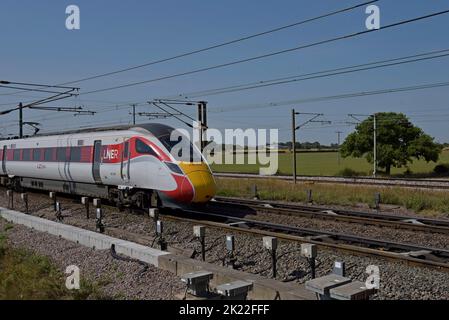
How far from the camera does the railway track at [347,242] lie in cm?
989

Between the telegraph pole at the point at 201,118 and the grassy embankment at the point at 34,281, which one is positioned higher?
the telegraph pole at the point at 201,118

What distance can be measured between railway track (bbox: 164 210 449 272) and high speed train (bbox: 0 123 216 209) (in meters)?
1.04

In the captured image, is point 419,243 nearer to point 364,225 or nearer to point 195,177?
point 364,225

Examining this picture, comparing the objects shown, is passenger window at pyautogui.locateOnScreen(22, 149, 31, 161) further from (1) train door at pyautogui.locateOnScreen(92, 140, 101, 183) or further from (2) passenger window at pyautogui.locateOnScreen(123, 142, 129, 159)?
(2) passenger window at pyautogui.locateOnScreen(123, 142, 129, 159)

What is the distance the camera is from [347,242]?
1212cm

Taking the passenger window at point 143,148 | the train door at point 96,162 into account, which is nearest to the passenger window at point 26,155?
the train door at point 96,162

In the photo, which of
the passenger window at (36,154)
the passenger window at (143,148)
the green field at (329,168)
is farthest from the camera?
the green field at (329,168)

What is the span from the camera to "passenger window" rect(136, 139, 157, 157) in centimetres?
1537

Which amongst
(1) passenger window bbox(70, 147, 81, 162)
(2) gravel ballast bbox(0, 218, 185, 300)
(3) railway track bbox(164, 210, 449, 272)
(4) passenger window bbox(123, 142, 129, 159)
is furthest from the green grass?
(2) gravel ballast bbox(0, 218, 185, 300)

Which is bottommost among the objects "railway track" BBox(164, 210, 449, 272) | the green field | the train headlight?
"railway track" BBox(164, 210, 449, 272)

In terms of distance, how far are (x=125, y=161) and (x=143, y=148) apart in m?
1.10

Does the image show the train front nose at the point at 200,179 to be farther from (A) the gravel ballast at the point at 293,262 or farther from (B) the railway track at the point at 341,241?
(A) the gravel ballast at the point at 293,262

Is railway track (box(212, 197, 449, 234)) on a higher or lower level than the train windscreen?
lower
